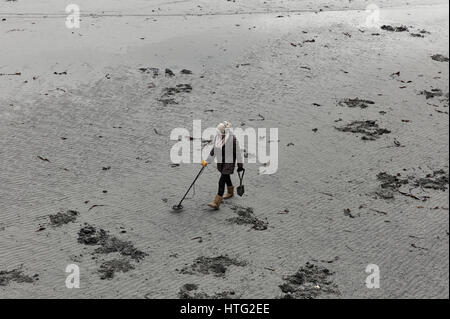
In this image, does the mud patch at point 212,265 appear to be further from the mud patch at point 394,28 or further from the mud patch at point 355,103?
the mud patch at point 394,28

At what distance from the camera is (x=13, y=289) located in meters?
Result: 9.62

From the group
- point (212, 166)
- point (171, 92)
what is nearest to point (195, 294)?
point (212, 166)

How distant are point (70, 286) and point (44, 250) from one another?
1.22 metres

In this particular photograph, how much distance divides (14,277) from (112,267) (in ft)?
5.35

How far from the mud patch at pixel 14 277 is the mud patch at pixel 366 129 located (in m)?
9.00

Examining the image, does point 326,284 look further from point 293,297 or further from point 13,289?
point 13,289

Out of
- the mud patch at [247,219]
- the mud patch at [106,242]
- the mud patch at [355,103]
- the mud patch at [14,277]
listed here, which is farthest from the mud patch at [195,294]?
the mud patch at [355,103]

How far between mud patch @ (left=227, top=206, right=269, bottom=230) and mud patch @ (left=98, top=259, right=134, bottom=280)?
95.5 inches

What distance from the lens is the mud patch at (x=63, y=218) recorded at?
11.5 meters

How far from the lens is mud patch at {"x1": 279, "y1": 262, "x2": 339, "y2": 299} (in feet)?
31.7

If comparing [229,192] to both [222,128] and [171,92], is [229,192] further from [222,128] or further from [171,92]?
[171,92]

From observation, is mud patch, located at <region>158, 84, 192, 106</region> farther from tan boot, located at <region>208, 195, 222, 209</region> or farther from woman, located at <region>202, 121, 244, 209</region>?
tan boot, located at <region>208, 195, 222, 209</region>

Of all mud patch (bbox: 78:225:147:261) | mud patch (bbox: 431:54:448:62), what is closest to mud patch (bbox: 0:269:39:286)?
mud patch (bbox: 78:225:147:261)

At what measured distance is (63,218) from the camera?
1158 cm
